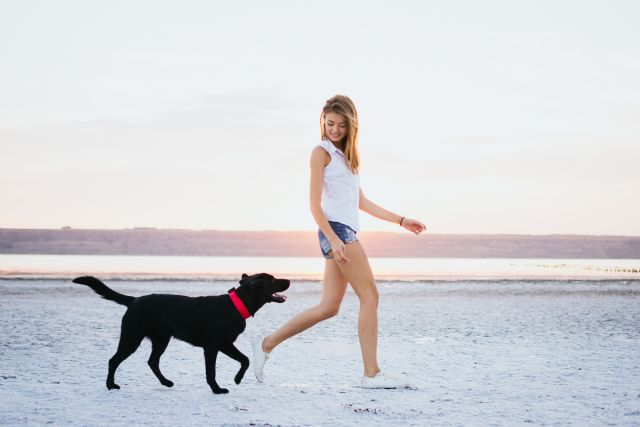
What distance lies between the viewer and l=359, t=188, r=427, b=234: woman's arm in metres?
6.30

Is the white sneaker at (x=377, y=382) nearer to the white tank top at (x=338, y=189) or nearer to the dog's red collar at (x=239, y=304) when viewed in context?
the dog's red collar at (x=239, y=304)

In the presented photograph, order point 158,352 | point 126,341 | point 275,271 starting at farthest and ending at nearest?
point 275,271
point 158,352
point 126,341

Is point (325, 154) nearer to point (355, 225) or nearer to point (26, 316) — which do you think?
point (355, 225)

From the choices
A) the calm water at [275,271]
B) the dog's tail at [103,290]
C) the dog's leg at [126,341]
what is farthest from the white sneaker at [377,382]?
the calm water at [275,271]

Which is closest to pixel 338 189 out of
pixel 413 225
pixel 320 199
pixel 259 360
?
pixel 320 199

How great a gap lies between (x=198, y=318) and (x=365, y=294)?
4.39 ft

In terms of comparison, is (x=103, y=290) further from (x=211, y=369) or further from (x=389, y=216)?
(x=389, y=216)

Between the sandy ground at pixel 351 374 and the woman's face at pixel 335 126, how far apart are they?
203 centimetres

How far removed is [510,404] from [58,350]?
543cm

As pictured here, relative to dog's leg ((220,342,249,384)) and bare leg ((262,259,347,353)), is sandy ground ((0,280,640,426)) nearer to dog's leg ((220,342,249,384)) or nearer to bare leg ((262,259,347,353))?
dog's leg ((220,342,249,384))

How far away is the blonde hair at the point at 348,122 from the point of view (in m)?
5.73

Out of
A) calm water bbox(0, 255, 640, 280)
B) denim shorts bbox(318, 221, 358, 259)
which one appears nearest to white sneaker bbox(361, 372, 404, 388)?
denim shorts bbox(318, 221, 358, 259)

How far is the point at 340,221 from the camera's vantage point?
5.84 meters

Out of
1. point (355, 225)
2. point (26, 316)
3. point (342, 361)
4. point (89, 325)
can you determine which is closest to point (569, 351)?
point (342, 361)
